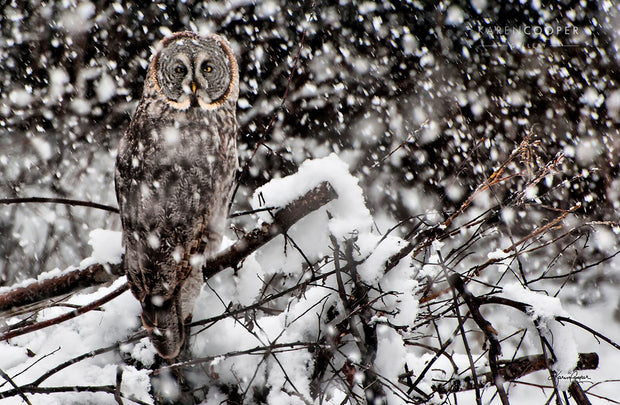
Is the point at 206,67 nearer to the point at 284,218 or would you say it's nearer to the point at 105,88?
the point at 284,218

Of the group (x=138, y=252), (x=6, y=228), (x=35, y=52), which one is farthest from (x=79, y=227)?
(x=138, y=252)

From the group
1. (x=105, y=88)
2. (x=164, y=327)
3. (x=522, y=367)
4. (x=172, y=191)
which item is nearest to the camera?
(x=522, y=367)

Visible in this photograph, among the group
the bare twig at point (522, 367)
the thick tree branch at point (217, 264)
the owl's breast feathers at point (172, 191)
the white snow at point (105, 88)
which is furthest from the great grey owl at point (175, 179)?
the white snow at point (105, 88)

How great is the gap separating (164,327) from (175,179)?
74cm

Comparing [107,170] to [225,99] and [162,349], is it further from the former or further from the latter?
[162,349]

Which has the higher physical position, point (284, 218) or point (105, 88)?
point (105, 88)

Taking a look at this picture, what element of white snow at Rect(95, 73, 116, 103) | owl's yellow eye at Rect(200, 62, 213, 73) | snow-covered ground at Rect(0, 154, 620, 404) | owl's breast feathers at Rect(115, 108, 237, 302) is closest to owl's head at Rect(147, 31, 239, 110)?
owl's yellow eye at Rect(200, 62, 213, 73)

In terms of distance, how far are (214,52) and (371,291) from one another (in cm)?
171

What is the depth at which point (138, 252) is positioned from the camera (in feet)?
6.56

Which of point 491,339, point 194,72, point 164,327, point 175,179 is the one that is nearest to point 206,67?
point 194,72

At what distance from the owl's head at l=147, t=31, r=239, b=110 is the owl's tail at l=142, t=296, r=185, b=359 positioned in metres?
0.98

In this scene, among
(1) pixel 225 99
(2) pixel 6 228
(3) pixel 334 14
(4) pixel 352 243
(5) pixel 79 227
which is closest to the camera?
(4) pixel 352 243

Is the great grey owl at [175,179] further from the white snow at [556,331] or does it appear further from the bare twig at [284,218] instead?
the white snow at [556,331]

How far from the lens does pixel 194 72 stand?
245 centimetres
